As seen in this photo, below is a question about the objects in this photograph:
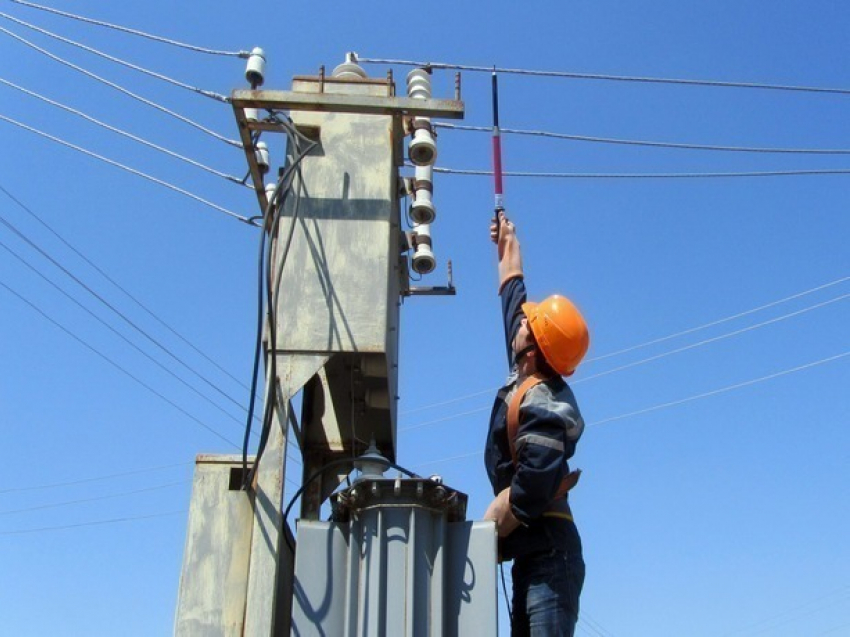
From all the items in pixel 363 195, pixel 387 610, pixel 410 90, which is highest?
pixel 410 90

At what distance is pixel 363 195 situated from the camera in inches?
163

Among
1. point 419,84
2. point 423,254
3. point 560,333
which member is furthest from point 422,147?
point 560,333

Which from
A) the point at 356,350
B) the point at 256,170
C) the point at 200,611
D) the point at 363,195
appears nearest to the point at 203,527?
the point at 200,611

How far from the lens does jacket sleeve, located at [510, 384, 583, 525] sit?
3598 mm

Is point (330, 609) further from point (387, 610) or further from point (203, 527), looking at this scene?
point (203, 527)

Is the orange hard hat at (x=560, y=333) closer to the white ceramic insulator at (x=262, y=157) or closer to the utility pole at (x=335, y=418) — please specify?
the utility pole at (x=335, y=418)

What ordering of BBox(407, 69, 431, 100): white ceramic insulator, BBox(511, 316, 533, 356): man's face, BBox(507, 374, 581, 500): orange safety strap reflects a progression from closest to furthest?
BBox(507, 374, 581, 500): orange safety strap < BBox(511, 316, 533, 356): man's face < BBox(407, 69, 431, 100): white ceramic insulator

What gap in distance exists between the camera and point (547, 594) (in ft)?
12.2

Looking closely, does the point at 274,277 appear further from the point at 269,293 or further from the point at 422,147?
the point at 422,147

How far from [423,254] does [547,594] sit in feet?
6.78

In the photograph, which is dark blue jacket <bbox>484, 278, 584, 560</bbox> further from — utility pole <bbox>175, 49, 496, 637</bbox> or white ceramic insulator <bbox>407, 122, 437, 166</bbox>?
white ceramic insulator <bbox>407, 122, 437, 166</bbox>

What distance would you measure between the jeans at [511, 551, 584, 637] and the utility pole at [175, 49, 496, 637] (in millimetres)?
408

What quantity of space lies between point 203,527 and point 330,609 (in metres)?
0.58

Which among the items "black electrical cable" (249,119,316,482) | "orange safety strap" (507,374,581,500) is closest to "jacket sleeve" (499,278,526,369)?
"orange safety strap" (507,374,581,500)
